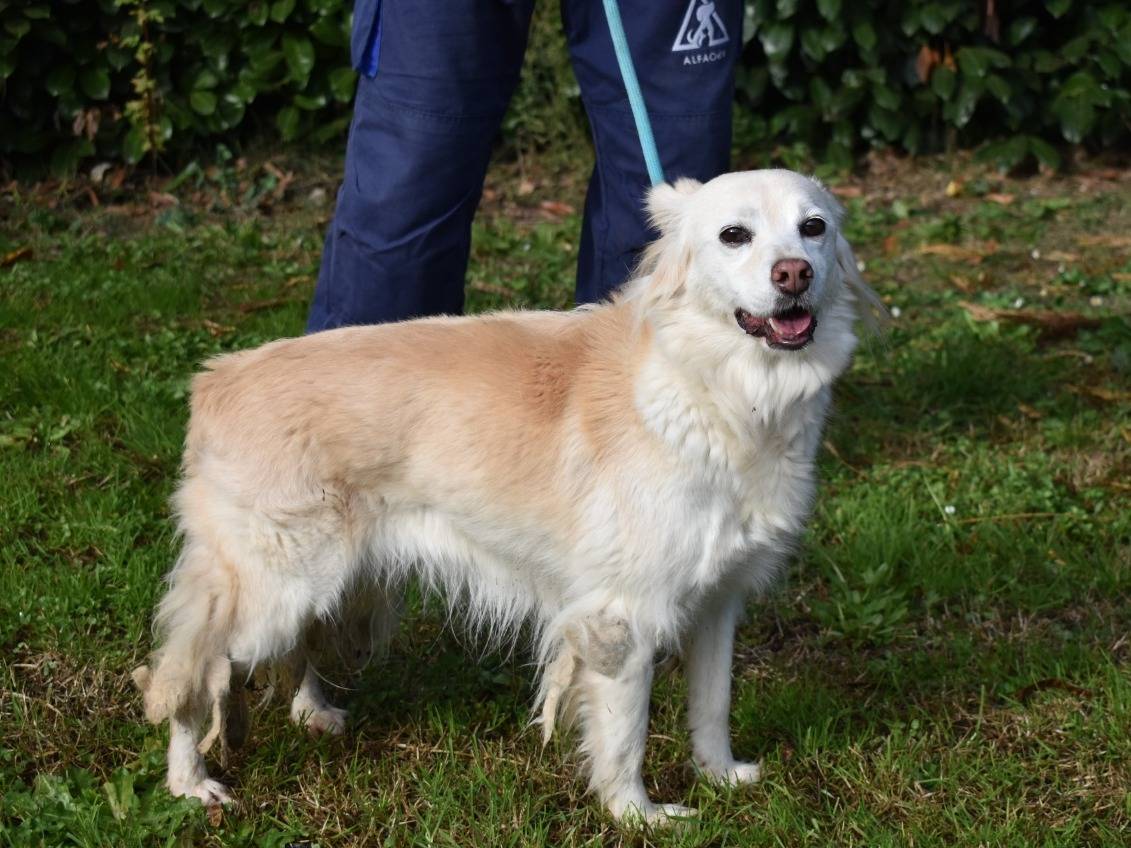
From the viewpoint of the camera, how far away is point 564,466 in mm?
2535

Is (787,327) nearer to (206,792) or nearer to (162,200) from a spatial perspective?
(206,792)

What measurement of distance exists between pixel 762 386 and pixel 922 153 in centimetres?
481

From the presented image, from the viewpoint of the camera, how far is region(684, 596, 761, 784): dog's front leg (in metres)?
2.72

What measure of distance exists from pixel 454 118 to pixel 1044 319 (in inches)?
108

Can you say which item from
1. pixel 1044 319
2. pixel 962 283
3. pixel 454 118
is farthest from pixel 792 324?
pixel 962 283

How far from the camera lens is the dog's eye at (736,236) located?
2441 millimetres

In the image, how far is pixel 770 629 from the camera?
3305 mm

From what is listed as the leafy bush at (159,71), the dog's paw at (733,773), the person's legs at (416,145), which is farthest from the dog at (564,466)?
the leafy bush at (159,71)

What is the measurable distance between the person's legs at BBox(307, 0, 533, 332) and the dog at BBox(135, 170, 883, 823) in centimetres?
53

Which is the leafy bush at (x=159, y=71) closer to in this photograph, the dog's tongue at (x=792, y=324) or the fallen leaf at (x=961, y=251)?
the fallen leaf at (x=961, y=251)

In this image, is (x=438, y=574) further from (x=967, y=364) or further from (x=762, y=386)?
(x=967, y=364)

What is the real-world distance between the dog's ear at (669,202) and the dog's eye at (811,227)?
0.25m

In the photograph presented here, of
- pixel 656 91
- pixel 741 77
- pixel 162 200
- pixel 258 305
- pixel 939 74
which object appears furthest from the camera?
pixel 741 77

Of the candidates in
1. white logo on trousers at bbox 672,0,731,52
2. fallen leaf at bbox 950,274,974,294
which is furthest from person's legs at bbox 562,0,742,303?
fallen leaf at bbox 950,274,974,294
